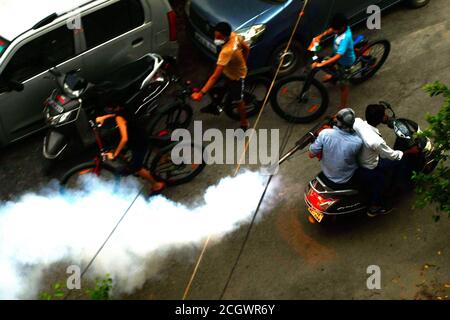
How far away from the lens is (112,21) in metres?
7.27

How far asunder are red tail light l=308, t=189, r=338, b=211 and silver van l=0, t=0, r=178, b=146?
12.6ft

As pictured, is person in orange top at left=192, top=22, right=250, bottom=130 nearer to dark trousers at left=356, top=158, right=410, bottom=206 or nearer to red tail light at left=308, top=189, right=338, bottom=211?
red tail light at left=308, top=189, right=338, bottom=211

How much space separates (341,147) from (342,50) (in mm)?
2067

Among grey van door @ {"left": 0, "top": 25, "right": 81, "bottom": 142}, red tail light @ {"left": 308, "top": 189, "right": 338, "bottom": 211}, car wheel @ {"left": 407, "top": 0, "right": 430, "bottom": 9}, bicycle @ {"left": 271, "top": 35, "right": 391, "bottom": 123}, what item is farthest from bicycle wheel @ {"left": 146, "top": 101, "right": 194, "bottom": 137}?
car wheel @ {"left": 407, "top": 0, "right": 430, "bottom": 9}

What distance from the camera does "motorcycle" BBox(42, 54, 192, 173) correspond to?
6715mm

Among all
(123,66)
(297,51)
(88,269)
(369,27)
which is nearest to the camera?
(88,269)

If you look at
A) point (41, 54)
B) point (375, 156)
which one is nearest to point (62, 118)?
point (41, 54)

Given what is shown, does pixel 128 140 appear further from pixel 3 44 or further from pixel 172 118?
pixel 3 44

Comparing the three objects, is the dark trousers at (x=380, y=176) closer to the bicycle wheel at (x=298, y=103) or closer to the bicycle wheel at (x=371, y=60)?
the bicycle wheel at (x=298, y=103)

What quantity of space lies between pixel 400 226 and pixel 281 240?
1520 mm

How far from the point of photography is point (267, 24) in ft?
24.8
